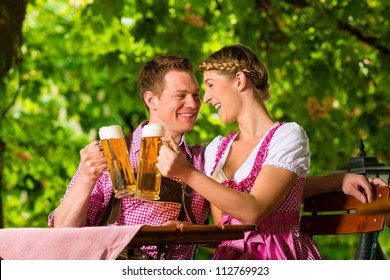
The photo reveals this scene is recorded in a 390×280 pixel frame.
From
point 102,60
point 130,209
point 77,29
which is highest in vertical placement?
point 77,29

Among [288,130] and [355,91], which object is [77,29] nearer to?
Result: [355,91]

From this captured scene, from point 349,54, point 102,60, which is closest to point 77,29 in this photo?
point 102,60

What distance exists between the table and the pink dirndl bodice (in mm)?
248

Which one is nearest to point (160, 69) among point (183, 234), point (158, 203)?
point (158, 203)

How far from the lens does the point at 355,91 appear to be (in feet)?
22.3

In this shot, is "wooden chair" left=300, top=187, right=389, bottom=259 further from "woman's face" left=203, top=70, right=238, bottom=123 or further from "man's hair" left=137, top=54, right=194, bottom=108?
"man's hair" left=137, top=54, right=194, bottom=108

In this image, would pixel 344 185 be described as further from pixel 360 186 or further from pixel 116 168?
pixel 116 168

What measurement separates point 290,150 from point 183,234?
0.51 meters

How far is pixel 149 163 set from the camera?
260 centimetres

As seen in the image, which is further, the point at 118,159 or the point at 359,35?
the point at 359,35

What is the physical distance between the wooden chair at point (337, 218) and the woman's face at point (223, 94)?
0.45 m

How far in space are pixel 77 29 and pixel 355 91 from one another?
87.4 inches

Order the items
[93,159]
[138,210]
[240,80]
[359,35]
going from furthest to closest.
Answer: [359,35] → [138,210] → [240,80] → [93,159]

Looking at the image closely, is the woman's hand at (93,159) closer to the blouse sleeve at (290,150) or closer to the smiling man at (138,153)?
the smiling man at (138,153)
